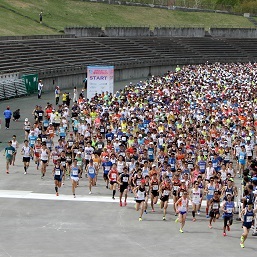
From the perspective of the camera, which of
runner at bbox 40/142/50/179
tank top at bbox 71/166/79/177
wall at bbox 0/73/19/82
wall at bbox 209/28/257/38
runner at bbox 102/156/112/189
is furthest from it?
wall at bbox 209/28/257/38

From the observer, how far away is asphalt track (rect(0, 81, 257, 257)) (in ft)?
72.6

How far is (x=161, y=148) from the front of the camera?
34.1 m

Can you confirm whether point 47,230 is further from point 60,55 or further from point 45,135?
point 60,55

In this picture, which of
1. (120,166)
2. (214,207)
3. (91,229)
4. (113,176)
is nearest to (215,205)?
(214,207)

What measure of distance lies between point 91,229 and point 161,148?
10.4 m

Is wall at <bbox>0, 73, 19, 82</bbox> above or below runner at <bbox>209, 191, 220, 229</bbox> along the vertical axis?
above

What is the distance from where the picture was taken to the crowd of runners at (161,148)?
1030 inches

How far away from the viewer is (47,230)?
947 inches

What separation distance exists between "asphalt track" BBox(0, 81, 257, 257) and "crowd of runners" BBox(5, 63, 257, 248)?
41 cm

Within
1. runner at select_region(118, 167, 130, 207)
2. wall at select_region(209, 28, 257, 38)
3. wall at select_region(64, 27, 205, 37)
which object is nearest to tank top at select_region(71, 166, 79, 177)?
runner at select_region(118, 167, 130, 207)

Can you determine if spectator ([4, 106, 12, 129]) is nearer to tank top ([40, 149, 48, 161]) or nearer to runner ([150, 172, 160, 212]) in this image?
tank top ([40, 149, 48, 161])

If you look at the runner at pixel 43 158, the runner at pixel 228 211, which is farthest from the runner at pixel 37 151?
the runner at pixel 228 211

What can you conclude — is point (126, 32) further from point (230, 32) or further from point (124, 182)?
point (124, 182)

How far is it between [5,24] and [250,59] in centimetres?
2489
